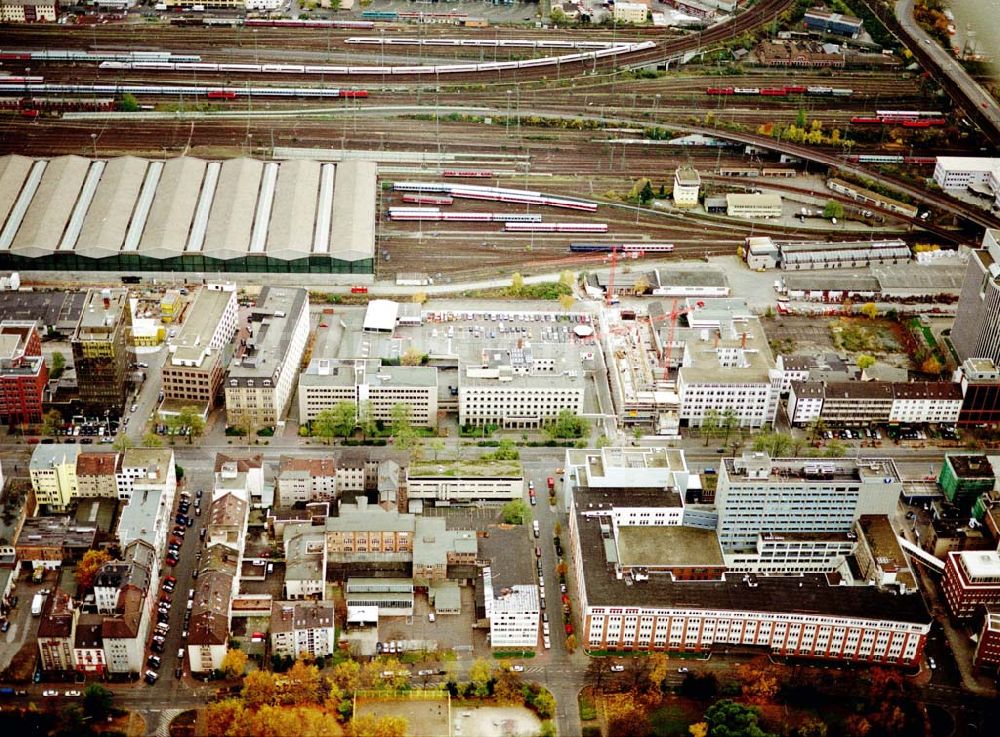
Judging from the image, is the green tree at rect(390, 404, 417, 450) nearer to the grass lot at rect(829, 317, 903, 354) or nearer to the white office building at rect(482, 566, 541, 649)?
the white office building at rect(482, 566, 541, 649)

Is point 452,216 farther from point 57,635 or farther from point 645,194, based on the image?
point 57,635

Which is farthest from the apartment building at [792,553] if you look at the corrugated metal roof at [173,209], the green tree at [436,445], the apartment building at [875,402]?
the corrugated metal roof at [173,209]

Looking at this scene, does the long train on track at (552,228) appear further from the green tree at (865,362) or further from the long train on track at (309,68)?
the long train on track at (309,68)

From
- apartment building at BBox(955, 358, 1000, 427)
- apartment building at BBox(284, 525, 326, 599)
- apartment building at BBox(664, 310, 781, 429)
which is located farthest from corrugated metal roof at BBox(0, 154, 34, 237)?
apartment building at BBox(955, 358, 1000, 427)

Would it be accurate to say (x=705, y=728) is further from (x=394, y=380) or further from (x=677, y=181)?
(x=677, y=181)

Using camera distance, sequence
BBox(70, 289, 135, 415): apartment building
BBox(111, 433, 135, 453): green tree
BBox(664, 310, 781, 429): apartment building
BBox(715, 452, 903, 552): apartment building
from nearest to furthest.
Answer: BBox(715, 452, 903, 552): apartment building → BBox(111, 433, 135, 453): green tree → BBox(70, 289, 135, 415): apartment building → BBox(664, 310, 781, 429): apartment building

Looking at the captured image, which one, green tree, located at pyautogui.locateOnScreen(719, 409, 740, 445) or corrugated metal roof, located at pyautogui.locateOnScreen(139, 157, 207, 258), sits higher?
corrugated metal roof, located at pyautogui.locateOnScreen(139, 157, 207, 258)

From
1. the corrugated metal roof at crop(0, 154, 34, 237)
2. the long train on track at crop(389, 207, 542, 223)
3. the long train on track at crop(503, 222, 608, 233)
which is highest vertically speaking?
the corrugated metal roof at crop(0, 154, 34, 237)
